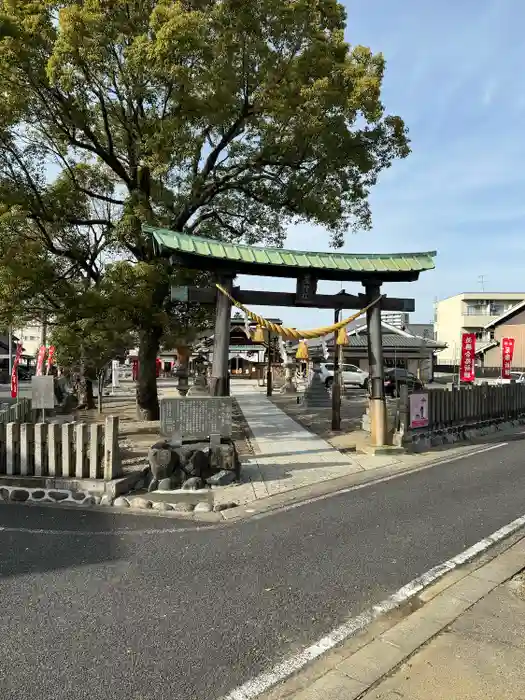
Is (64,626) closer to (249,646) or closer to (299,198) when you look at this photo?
(249,646)

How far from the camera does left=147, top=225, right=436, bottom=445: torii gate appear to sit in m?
10.4

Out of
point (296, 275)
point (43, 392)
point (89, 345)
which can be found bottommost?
point (43, 392)

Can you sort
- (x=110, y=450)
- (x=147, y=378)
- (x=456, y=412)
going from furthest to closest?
(x=147, y=378) < (x=456, y=412) < (x=110, y=450)

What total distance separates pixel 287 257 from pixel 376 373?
11.1ft

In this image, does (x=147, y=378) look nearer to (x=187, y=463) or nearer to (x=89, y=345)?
(x=89, y=345)

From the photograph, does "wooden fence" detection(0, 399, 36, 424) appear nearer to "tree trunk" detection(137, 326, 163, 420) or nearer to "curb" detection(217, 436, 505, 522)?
"tree trunk" detection(137, 326, 163, 420)

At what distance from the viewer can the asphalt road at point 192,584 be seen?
10.5 ft

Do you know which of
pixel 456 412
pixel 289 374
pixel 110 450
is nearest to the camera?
pixel 110 450

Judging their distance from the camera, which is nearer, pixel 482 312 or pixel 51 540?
pixel 51 540

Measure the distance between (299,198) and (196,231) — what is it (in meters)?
3.81

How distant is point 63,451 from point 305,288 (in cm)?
631

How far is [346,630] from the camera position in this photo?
148 inches

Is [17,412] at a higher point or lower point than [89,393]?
higher

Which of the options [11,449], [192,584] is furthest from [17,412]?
[192,584]
